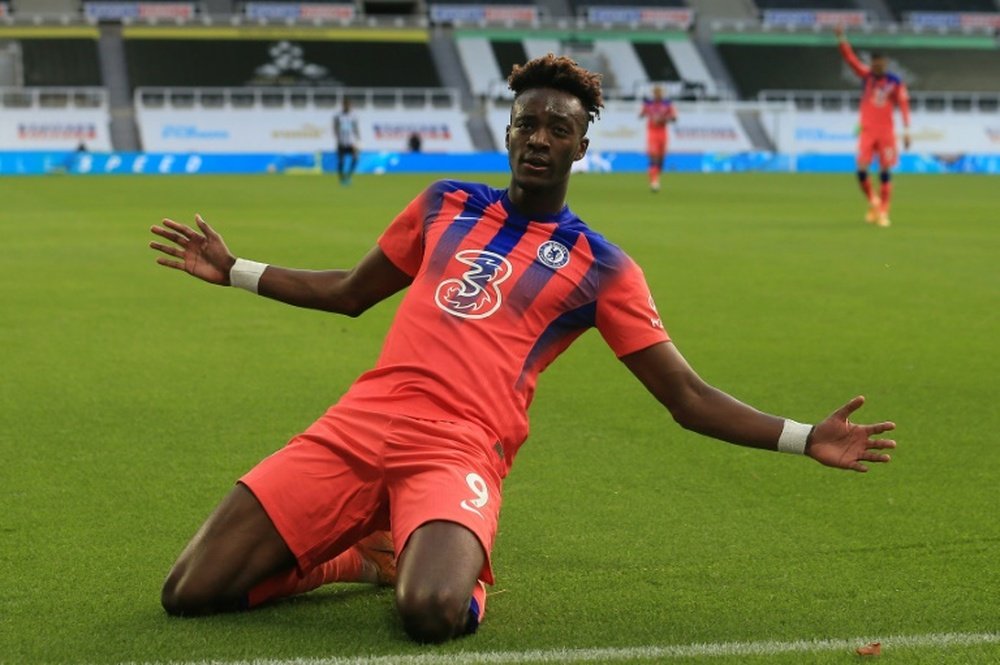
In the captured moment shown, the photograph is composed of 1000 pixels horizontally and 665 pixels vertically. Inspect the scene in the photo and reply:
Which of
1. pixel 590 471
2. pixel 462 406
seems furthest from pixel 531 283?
pixel 590 471

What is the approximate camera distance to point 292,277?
550 centimetres

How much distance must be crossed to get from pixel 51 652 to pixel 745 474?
3.33 m

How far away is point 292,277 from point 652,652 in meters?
1.96

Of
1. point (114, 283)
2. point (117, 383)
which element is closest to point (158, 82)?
point (114, 283)

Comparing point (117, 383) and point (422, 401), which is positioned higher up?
point (422, 401)

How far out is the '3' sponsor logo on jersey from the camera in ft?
16.3

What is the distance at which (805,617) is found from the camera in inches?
185

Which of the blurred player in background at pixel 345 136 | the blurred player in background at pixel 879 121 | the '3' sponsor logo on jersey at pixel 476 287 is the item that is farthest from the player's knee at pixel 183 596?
the blurred player in background at pixel 345 136

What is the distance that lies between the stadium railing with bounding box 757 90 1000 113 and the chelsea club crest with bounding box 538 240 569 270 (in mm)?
52325

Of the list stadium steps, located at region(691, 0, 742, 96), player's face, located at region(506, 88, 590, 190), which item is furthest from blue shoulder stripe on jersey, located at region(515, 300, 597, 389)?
stadium steps, located at region(691, 0, 742, 96)

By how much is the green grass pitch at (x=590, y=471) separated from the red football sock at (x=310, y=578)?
5 centimetres

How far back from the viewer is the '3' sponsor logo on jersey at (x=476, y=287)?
4.98 m

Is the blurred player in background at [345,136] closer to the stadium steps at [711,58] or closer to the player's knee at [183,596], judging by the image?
the stadium steps at [711,58]

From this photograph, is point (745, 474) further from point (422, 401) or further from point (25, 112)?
point (25, 112)
